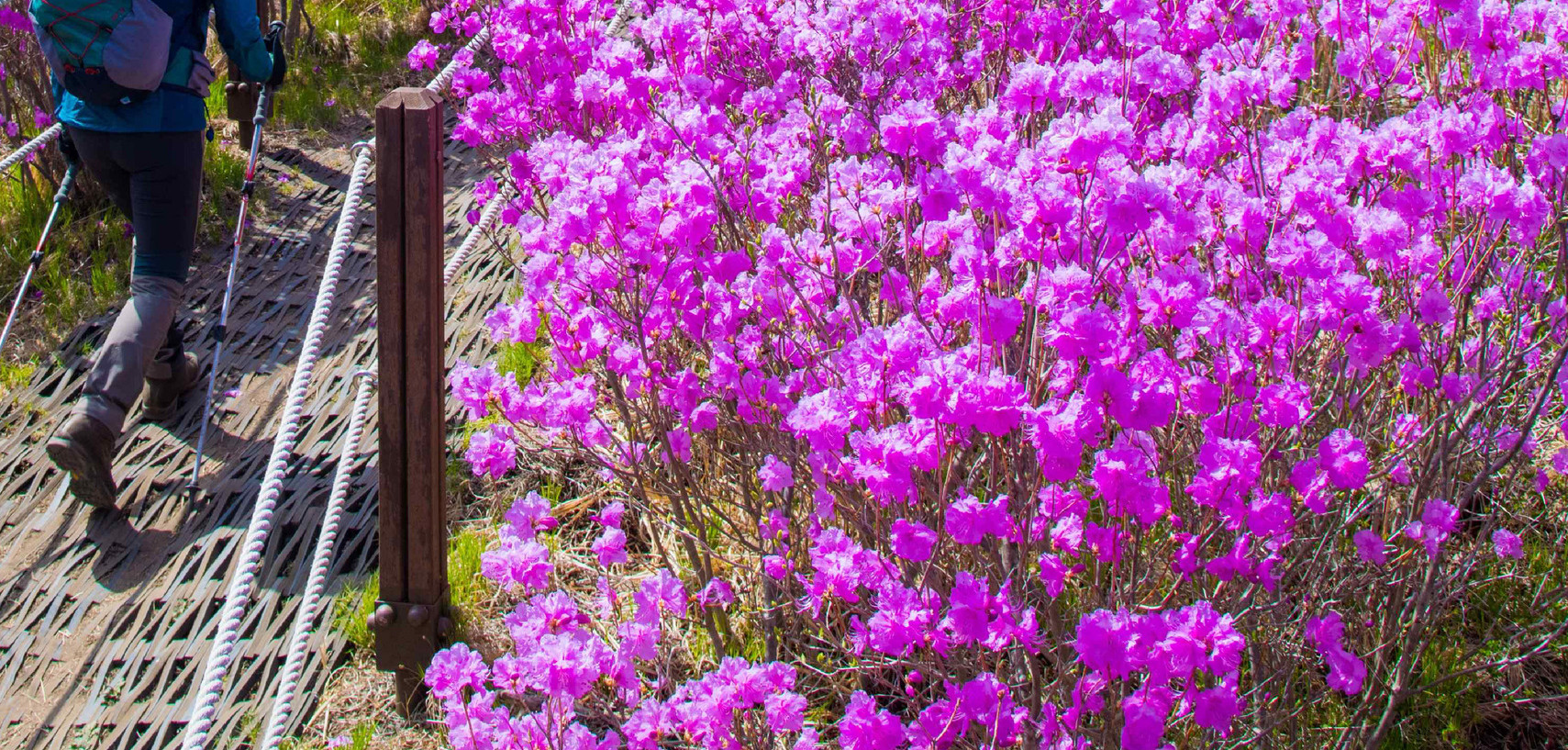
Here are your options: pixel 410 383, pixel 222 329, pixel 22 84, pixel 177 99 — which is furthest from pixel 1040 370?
pixel 22 84

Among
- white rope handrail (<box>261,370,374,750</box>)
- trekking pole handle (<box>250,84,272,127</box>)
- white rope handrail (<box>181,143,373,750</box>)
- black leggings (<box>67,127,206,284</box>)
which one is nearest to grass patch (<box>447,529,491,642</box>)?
white rope handrail (<box>261,370,374,750</box>)

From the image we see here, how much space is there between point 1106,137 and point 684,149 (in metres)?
1.12

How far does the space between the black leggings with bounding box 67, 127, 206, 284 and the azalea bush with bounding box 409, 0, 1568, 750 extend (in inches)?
50.2

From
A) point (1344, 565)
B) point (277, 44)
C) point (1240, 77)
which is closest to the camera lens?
point (1240, 77)

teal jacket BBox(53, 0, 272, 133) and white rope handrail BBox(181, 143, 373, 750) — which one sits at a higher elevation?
teal jacket BBox(53, 0, 272, 133)

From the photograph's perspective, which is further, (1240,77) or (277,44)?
(277,44)

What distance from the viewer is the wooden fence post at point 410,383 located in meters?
2.45

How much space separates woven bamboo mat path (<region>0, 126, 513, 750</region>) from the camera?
3.04m

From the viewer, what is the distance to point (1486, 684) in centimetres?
264

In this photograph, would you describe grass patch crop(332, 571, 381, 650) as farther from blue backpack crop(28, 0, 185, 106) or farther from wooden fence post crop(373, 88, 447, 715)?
blue backpack crop(28, 0, 185, 106)

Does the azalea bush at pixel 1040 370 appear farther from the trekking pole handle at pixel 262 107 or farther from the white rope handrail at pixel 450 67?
the trekking pole handle at pixel 262 107

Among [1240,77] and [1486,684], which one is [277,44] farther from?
[1486,684]

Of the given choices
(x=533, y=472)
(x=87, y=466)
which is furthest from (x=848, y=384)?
(x=87, y=466)

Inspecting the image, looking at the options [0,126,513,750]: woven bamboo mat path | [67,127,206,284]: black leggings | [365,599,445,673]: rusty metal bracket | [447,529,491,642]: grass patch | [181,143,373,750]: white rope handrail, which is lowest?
[0,126,513,750]: woven bamboo mat path
